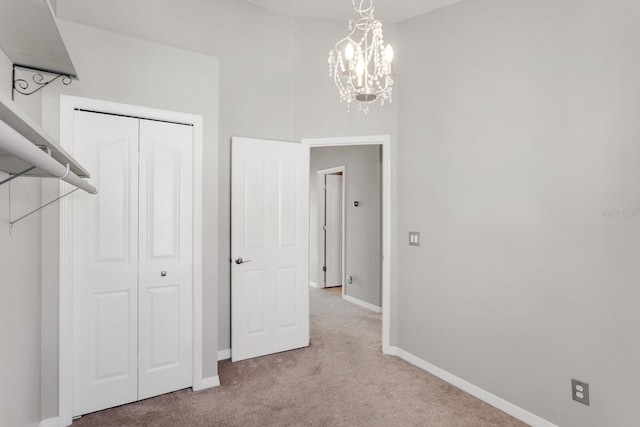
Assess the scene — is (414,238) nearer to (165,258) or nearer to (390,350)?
(390,350)

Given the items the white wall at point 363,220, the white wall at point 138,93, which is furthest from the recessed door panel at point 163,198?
the white wall at point 363,220

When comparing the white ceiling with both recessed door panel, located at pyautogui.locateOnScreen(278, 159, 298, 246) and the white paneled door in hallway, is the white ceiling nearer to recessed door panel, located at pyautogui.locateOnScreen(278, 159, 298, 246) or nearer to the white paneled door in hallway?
recessed door panel, located at pyautogui.locateOnScreen(278, 159, 298, 246)

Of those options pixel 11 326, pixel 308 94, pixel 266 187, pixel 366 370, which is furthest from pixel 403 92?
pixel 11 326

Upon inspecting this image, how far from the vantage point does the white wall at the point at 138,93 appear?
7.34 feet

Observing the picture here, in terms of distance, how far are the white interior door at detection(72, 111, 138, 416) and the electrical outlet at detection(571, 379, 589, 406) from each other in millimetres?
2847

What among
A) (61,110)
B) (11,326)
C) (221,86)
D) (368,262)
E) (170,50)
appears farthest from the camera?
(368,262)

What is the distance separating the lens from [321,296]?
19.2 feet

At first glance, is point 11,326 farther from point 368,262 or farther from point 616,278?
point 368,262

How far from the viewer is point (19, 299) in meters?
1.79

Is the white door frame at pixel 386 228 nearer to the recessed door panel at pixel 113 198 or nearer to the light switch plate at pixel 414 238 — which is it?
the light switch plate at pixel 414 238

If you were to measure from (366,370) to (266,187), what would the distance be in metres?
1.88

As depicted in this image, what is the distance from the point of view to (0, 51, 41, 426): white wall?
1.57 m

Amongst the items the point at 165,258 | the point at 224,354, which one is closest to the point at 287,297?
the point at 224,354

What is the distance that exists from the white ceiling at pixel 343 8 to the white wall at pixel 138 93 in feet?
3.72
